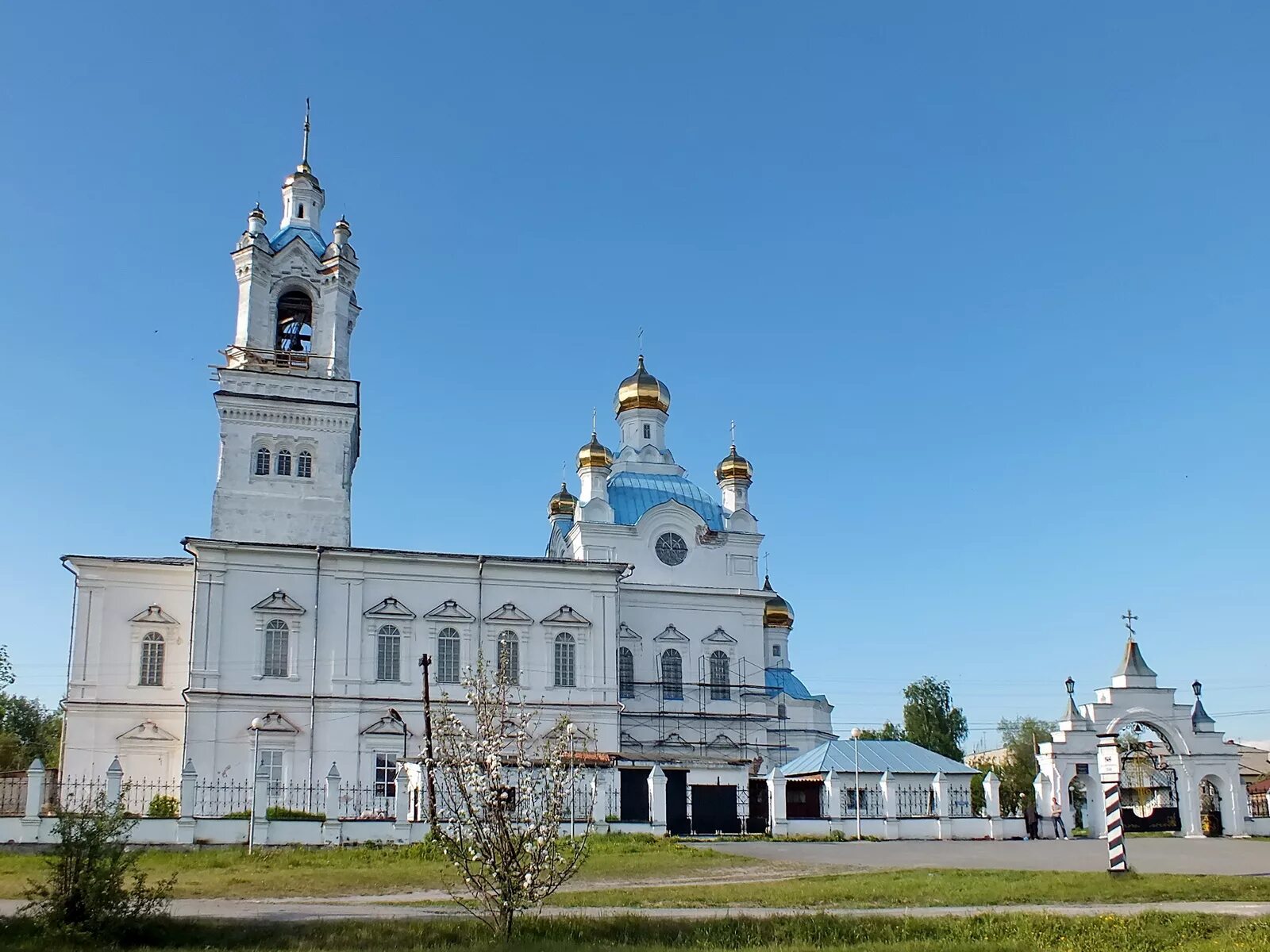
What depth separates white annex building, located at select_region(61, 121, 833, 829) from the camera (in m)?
31.9

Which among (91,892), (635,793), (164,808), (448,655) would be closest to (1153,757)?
(635,793)

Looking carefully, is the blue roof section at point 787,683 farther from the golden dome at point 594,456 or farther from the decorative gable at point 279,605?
the decorative gable at point 279,605

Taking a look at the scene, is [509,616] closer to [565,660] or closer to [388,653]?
[565,660]

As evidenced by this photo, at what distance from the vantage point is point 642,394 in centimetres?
4412

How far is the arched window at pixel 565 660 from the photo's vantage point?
34969 mm

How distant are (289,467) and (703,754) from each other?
48.9 ft

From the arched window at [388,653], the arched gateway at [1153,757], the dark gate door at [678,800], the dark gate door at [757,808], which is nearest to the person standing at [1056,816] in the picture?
the arched gateway at [1153,757]

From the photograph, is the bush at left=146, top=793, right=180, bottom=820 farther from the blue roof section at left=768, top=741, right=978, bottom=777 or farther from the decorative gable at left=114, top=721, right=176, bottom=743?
the blue roof section at left=768, top=741, right=978, bottom=777

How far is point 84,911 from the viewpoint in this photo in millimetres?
11953

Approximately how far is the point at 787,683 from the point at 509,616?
12795 millimetres

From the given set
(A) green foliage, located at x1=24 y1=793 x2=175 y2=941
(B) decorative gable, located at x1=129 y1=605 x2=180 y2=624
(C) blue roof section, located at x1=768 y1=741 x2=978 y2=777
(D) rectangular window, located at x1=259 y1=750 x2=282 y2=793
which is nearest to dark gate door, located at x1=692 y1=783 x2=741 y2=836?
(C) blue roof section, located at x1=768 y1=741 x2=978 y2=777

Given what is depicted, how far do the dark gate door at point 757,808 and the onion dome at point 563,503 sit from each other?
1473 centimetres

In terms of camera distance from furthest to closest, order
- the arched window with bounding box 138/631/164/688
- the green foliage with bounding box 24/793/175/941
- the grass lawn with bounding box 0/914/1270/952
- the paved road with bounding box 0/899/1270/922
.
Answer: the arched window with bounding box 138/631/164/688, the paved road with bounding box 0/899/1270/922, the green foliage with bounding box 24/793/175/941, the grass lawn with bounding box 0/914/1270/952

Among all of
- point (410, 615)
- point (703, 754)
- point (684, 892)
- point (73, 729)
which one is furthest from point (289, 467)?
point (684, 892)
